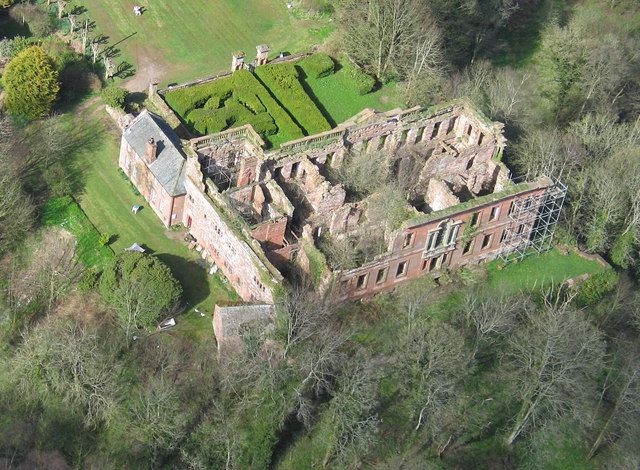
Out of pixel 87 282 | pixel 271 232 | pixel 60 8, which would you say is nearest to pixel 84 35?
pixel 60 8

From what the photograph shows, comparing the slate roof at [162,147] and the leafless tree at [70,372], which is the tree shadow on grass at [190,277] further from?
the leafless tree at [70,372]

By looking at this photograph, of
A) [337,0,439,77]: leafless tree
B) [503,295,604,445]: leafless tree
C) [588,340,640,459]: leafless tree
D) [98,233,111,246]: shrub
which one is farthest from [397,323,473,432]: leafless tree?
[337,0,439,77]: leafless tree

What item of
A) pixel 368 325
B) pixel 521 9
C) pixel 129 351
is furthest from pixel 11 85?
pixel 521 9

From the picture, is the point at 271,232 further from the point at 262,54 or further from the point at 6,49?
the point at 6,49

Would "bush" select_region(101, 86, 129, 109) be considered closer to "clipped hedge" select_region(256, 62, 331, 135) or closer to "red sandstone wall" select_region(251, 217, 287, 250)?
"clipped hedge" select_region(256, 62, 331, 135)

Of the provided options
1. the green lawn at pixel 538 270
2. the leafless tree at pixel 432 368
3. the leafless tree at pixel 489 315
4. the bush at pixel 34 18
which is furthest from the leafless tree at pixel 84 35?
the leafless tree at pixel 432 368

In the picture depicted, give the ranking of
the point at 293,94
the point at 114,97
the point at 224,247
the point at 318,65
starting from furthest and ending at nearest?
the point at 318,65 < the point at 293,94 < the point at 114,97 < the point at 224,247

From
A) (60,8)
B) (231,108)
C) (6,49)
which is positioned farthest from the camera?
(60,8)
